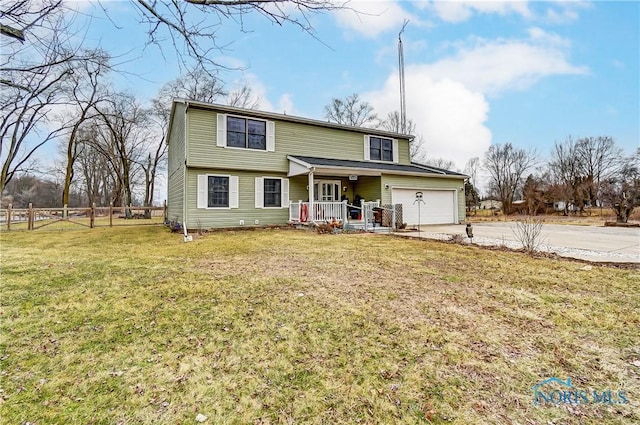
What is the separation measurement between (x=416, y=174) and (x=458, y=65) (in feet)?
18.2

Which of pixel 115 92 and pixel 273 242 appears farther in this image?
pixel 115 92

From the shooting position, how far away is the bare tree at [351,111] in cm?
2948

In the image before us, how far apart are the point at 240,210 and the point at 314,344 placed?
10813 millimetres

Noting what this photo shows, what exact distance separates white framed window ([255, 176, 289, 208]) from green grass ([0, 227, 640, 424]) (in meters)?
8.13

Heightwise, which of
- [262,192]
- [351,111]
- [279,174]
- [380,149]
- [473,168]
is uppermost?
[351,111]

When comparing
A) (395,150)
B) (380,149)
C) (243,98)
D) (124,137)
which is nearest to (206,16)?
(380,149)

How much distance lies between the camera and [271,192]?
1371 centimetres

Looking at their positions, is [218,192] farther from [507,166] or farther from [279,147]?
[507,166]

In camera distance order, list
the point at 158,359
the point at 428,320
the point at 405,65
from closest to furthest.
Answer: the point at 158,359, the point at 428,320, the point at 405,65

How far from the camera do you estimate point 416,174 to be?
14844 mm

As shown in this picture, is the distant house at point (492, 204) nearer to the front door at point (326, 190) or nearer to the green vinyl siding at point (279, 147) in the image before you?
the green vinyl siding at point (279, 147)

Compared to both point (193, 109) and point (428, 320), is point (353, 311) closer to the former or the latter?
point (428, 320)

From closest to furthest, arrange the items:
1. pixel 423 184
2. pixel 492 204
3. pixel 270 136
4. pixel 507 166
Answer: pixel 270 136
pixel 423 184
pixel 507 166
pixel 492 204

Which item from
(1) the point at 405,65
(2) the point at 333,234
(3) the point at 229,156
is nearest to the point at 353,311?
(2) the point at 333,234
